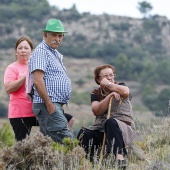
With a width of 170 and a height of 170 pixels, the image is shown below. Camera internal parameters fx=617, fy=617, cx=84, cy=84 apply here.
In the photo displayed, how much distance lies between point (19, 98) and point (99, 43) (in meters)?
86.0

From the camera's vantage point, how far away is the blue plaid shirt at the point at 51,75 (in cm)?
625

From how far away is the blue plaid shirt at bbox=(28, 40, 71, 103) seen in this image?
6250mm

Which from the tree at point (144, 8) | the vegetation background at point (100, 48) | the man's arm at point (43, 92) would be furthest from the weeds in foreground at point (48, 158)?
the tree at point (144, 8)

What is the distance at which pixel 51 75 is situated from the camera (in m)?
6.31

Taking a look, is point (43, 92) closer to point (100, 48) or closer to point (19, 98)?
point (19, 98)

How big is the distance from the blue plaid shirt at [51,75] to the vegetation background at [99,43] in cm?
6016

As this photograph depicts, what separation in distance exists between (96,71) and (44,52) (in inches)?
27.2

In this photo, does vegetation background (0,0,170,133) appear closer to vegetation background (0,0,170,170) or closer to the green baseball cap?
vegetation background (0,0,170,170)

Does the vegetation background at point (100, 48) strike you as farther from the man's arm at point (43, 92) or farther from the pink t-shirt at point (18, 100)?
the man's arm at point (43, 92)

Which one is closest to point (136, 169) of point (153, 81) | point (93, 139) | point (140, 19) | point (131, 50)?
point (93, 139)

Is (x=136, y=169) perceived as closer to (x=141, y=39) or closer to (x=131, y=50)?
(x=131, y=50)

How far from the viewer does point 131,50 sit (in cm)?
8800

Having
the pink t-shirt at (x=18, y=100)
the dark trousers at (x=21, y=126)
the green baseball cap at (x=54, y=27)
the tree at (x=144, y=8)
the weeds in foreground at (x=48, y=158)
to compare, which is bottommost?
the weeds in foreground at (x=48, y=158)

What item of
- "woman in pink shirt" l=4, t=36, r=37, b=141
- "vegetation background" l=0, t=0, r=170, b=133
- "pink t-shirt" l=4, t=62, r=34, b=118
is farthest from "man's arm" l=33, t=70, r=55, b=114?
"vegetation background" l=0, t=0, r=170, b=133
